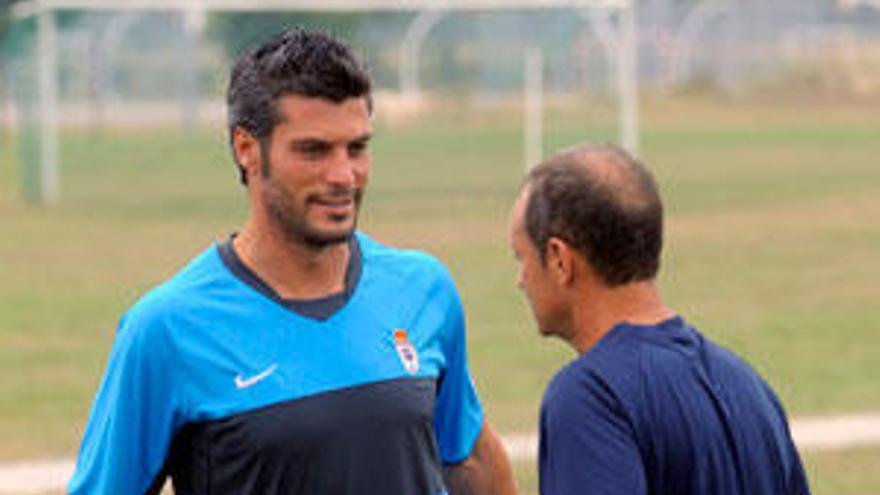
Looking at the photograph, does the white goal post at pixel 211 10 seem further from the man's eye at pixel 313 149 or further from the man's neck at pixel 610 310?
the man's neck at pixel 610 310

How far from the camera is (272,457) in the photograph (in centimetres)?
370

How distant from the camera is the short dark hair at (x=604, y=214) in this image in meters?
3.38

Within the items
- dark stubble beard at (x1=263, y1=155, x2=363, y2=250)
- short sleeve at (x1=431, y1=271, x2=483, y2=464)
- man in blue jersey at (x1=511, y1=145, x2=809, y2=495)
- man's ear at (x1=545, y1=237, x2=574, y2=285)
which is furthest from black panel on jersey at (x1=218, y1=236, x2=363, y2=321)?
man's ear at (x1=545, y1=237, x2=574, y2=285)

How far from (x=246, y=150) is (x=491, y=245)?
19266 mm

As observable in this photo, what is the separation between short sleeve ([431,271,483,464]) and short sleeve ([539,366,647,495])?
0.77 metres

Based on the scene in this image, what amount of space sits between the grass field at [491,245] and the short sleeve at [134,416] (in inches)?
248

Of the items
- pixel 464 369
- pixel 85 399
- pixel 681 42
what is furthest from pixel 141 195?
pixel 681 42

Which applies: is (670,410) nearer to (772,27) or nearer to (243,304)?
(243,304)

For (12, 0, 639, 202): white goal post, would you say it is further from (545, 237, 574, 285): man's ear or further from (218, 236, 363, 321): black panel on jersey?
(545, 237, 574, 285): man's ear

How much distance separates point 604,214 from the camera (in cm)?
337

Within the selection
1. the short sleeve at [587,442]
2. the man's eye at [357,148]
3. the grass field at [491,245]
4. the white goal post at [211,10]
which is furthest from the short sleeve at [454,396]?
the white goal post at [211,10]

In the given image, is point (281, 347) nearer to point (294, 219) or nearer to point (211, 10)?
point (294, 219)

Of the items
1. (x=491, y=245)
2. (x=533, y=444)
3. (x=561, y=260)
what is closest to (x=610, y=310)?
(x=561, y=260)

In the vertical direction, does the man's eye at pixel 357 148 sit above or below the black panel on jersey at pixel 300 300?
above
